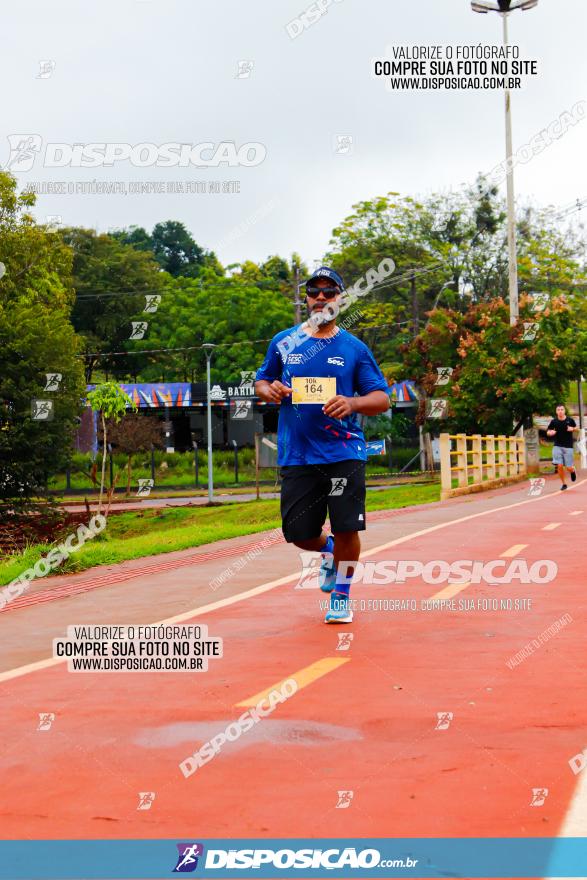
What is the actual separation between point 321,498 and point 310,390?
711 mm

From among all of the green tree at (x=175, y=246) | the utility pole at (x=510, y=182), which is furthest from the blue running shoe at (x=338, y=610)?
the green tree at (x=175, y=246)

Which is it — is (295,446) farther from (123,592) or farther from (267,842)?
(267,842)

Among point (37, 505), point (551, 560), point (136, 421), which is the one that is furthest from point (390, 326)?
point (551, 560)

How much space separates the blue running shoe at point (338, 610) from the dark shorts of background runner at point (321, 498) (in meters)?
0.42

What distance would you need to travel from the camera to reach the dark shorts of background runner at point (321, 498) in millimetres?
7383

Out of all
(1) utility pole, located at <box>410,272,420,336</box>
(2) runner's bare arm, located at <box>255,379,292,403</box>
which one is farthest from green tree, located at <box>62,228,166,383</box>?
(2) runner's bare arm, located at <box>255,379,292,403</box>

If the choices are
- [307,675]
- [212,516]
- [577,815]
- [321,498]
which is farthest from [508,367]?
[577,815]

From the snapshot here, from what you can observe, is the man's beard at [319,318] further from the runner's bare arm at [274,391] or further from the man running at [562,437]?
the man running at [562,437]

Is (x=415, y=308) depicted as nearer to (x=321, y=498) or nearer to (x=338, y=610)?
(x=321, y=498)

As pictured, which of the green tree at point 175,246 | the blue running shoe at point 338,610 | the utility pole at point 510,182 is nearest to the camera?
the blue running shoe at point 338,610

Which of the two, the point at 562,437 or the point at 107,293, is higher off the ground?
the point at 107,293

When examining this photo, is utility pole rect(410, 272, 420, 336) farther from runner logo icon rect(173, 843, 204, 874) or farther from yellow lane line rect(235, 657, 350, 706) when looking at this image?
runner logo icon rect(173, 843, 204, 874)

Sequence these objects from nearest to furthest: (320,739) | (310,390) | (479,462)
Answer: (320,739), (310,390), (479,462)

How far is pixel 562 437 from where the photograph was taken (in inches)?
1054
